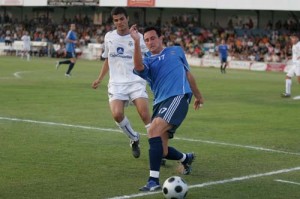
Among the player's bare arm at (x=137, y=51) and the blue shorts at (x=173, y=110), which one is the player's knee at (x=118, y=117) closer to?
the blue shorts at (x=173, y=110)

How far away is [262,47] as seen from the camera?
1921 inches

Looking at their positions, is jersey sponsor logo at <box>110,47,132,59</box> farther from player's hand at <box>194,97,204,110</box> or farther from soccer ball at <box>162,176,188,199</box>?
soccer ball at <box>162,176,188,199</box>

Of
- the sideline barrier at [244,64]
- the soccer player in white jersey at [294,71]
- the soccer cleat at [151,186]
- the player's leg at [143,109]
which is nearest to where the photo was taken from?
the soccer cleat at [151,186]

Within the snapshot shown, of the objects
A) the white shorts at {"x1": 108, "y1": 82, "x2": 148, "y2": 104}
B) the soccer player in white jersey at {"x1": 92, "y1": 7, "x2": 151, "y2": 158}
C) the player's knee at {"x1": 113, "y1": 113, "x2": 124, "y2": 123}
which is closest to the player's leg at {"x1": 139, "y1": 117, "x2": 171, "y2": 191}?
the soccer player in white jersey at {"x1": 92, "y1": 7, "x2": 151, "y2": 158}

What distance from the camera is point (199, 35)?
54.7 m

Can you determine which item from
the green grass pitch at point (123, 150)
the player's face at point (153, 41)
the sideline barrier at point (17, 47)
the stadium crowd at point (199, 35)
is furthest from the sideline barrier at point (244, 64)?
the player's face at point (153, 41)

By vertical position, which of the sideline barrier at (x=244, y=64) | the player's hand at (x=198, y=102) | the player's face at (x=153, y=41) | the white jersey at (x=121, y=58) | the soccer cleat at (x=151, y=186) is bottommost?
the sideline barrier at (x=244, y=64)

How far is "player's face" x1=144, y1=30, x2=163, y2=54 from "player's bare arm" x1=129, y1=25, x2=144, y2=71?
170 mm

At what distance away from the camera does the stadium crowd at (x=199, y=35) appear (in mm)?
48906

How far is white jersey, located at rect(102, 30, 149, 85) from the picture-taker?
10961mm

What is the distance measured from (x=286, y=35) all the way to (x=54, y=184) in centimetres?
4326

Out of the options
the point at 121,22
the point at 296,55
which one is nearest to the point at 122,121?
the point at 121,22

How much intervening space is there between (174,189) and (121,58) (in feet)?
12.5

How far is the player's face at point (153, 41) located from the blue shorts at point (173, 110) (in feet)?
2.20
